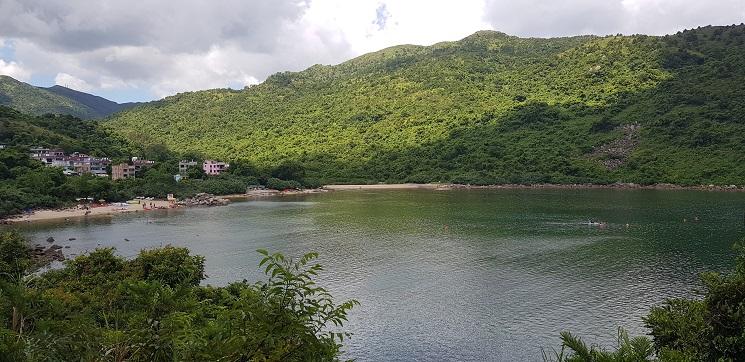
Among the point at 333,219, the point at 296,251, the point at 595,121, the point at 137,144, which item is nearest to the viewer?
the point at 296,251

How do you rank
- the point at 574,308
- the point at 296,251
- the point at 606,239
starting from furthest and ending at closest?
the point at 606,239, the point at 296,251, the point at 574,308

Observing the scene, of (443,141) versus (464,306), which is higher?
(443,141)

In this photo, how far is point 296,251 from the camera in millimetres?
51719

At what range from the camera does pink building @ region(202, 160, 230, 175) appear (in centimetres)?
12325

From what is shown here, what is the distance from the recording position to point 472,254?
1932 inches

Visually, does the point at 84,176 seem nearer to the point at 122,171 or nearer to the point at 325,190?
the point at 122,171

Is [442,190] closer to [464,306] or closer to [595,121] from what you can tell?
[595,121]

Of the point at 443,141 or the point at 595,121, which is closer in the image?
the point at 595,121

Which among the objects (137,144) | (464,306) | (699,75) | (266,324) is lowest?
(464,306)

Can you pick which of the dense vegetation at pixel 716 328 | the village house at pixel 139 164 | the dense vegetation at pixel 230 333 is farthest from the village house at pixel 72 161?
the dense vegetation at pixel 716 328

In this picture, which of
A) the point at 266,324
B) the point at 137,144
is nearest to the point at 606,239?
the point at 266,324

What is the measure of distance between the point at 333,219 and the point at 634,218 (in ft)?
125

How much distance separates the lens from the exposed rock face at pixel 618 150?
118613 millimetres

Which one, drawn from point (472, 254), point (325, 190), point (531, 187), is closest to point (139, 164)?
point (325, 190)
